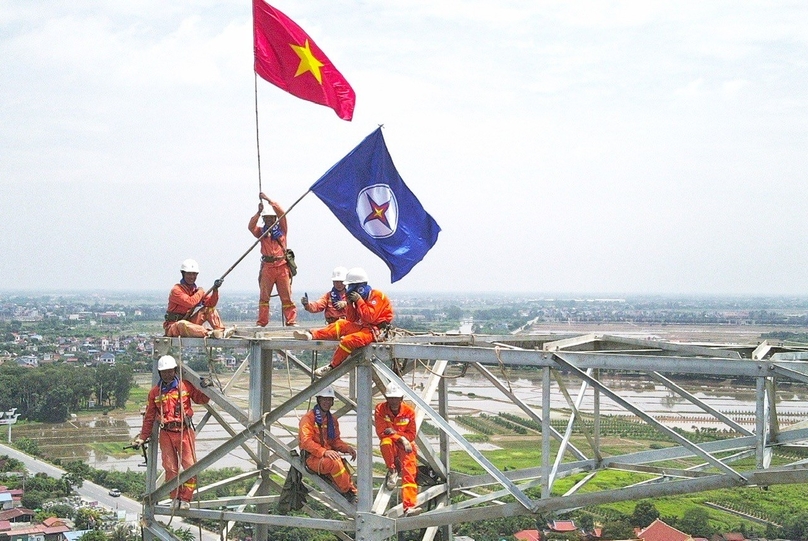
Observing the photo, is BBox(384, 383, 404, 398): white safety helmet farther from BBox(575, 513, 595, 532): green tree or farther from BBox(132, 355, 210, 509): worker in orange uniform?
BBox(575, 513, 595, 532): green tree

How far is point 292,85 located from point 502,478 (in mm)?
6892

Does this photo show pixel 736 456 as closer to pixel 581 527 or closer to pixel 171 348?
pixel 171 348

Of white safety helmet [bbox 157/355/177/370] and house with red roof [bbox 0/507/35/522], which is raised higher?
white safety helmet [bbox 157/355/177/370]

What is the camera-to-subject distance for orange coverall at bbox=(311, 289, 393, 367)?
393 inches

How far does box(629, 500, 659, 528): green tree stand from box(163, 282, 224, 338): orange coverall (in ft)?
157

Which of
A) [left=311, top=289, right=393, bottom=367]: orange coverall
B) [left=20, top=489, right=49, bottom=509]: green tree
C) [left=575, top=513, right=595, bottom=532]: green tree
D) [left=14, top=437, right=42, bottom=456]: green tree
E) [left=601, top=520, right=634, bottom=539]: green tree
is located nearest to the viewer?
[left=311, top=289, right=393, bottom=367]: orange coverall

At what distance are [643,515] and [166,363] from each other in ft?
163

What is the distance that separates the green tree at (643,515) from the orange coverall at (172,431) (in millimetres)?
47869

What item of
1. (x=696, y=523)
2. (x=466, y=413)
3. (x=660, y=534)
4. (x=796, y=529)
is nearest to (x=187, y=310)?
(x=660, y=534)

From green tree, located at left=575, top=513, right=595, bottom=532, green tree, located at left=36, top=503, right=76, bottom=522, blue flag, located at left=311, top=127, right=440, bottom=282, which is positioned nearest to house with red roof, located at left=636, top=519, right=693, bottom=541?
green tree, located at left=575, top=513, right=595, bottom=532

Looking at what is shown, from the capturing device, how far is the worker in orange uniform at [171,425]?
37.4 ft

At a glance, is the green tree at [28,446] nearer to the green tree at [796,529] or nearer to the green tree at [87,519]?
the green tree at [87,519]

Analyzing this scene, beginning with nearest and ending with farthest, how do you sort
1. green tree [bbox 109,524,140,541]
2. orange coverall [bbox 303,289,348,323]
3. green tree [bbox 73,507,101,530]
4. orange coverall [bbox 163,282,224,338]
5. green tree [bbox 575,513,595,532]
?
1. orange coverall [bbox 163,282,224,338]
2. orange coverall [bbox 303,289,348,323]
3. green tree [bbox 109,524,140,541]
4. green tree [bbox 575,513,595,532]
5. green tree [bbox 73,507,101,530]

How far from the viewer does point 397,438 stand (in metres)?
10.3
